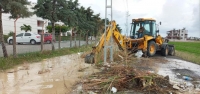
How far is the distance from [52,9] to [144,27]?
6714mm

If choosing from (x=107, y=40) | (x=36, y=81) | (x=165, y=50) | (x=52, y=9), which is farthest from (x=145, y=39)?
(x=36, y=81)

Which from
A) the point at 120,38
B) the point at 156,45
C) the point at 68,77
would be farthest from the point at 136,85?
the point at 156,45

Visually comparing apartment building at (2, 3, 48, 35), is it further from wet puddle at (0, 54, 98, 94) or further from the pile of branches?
the pile of branches

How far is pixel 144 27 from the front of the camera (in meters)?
14.1

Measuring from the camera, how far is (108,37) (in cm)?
935

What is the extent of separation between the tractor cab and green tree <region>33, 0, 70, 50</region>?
17.1ft

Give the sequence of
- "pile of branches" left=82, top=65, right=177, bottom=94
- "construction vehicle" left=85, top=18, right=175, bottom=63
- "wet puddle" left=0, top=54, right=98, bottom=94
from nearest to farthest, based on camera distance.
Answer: "pile of branches" left=82, top=65, right=177, bottom=94 → "wet puddle" left=0, top=54, right=98, bottom=94 → "construction vehicle" left=85, top=18, right=175, bottom=63

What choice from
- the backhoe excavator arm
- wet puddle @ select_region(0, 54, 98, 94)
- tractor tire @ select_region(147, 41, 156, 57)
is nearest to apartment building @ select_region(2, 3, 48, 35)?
tractor tire @ select_region(147, 41, 156, 57)

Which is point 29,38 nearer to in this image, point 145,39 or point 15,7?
point 15,7

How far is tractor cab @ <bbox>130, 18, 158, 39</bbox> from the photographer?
45.8ft

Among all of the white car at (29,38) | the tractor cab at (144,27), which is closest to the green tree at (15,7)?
the tractor cab at (144,27)

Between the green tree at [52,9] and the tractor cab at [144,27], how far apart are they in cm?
522

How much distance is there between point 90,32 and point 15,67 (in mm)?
17478

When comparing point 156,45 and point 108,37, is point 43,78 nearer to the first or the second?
point 108,37
